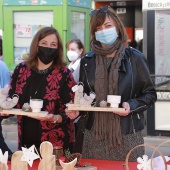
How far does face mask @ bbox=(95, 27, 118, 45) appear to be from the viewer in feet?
10.2

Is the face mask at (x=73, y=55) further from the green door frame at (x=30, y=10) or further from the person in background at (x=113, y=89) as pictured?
the person in background at (x=113, y=89)

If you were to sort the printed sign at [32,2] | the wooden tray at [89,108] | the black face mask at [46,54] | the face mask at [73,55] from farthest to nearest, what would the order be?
the printed sign at [32,2], the face mask at [73,55], the black face mask at [46,54], the wooden tray at [89,108]

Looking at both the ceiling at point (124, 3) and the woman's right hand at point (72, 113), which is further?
the ceiling at point (124, 3)

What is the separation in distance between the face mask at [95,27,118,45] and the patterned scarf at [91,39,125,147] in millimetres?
40

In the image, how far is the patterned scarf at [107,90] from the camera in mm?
3107

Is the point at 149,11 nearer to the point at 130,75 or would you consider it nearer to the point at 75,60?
the point at 75,60

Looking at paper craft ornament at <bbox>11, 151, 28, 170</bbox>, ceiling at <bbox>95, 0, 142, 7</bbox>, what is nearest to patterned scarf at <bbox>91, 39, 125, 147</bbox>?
paper craft ornament at <bbox>11, 151, 28, 170</bbox>

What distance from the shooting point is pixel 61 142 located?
11.2 feet

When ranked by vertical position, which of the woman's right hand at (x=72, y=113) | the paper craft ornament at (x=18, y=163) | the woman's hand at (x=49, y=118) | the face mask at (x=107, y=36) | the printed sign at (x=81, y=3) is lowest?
the paper craft ornament at (x=18, y=163)

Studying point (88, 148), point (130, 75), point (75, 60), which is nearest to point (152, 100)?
point (130, 75)

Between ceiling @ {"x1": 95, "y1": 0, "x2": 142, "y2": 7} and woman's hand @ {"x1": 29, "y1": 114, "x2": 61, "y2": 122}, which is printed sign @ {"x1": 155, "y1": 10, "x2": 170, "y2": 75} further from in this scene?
woman's hand @ {"x1": 29, "y1": 114, "x2": 61, "y2": 122}

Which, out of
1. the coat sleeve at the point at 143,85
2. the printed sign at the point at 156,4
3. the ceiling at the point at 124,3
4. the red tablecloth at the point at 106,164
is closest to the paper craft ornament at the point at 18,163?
the red tablecloth at the point at 106,164

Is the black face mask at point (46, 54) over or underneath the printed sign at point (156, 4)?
underneath

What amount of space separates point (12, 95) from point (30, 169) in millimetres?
672
